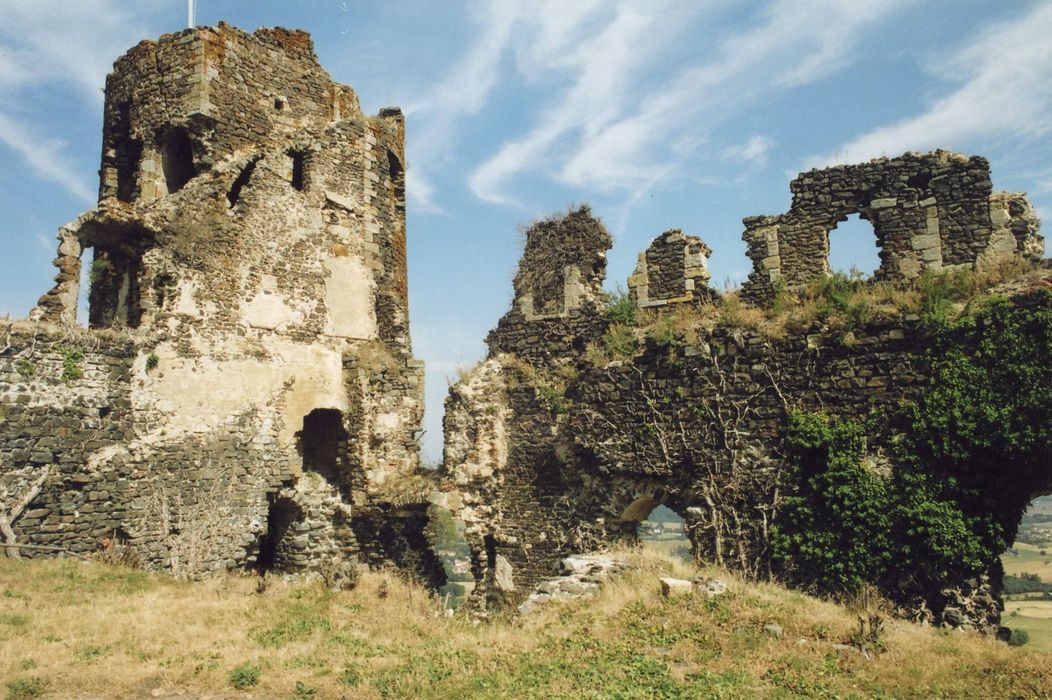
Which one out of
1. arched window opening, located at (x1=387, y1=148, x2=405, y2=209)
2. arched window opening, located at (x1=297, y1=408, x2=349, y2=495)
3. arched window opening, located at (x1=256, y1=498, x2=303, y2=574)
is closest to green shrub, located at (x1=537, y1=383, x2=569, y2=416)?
arched window opening, located at (x1=297, y1=408, x2=349, y2=495)

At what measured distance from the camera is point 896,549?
10.2m

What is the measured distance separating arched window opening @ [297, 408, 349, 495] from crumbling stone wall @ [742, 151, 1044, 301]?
8.16m

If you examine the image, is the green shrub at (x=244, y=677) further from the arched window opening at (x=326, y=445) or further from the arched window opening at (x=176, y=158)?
the arched window opening at (x=176, y=158)

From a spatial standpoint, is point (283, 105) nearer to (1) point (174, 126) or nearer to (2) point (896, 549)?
(1) point (174, 126)

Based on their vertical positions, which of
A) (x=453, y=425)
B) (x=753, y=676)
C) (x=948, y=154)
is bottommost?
(x=753, y=676)

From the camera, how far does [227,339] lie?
559 inches

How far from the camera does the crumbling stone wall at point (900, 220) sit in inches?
483

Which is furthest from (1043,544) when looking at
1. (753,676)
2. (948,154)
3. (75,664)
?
(75,664)

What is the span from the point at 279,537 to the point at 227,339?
157 inches

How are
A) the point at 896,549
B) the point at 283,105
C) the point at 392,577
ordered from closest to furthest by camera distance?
1. the point at 896,549
2. the point at 392,577
3. the point at 283,105

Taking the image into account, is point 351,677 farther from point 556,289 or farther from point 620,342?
point 556,289

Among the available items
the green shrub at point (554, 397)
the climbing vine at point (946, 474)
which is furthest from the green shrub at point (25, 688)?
the climbing vine at point (946, 474)

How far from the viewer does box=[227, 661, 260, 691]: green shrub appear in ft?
25.8

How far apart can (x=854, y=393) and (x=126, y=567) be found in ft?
36.2
